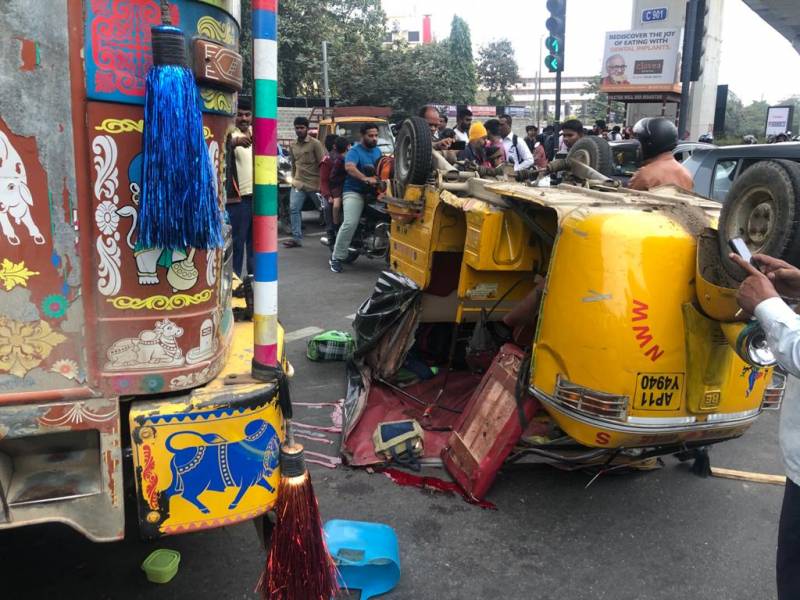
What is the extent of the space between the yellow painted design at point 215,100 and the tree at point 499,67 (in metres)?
54.9

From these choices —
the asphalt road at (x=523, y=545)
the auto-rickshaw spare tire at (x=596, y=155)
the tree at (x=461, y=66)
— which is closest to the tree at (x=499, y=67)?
the tree at (x=461, y=66)

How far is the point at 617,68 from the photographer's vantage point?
2461 centimetres

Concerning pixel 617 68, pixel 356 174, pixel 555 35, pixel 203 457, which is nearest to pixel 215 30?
pixel 203 457

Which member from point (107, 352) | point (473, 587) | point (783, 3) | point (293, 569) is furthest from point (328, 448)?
point (783, 3)

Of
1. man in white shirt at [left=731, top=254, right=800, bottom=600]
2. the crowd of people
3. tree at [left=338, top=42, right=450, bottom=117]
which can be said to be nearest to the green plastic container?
man in white shirt at [left=731, top=254, right=800, bottom=600]

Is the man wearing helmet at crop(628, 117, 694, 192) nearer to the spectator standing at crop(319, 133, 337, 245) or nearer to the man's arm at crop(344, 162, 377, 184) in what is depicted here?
the man's arm at crop(344, 162, 377, 184)

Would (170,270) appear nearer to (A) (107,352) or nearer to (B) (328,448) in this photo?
(A) (107,352)

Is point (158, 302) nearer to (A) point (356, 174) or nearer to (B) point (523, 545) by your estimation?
(B) point (523, 545)

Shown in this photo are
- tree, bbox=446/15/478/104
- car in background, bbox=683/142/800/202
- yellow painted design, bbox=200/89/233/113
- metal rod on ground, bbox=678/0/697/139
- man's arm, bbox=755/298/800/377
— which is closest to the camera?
man's arm, bbox=755/298/800/377

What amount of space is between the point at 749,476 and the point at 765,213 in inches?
76.1

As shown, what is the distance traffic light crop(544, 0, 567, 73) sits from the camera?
11.2m

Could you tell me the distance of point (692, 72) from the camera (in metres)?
10.9

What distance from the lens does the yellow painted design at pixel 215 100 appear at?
80.3 inches

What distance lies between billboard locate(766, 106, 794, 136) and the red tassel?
79.8ft
